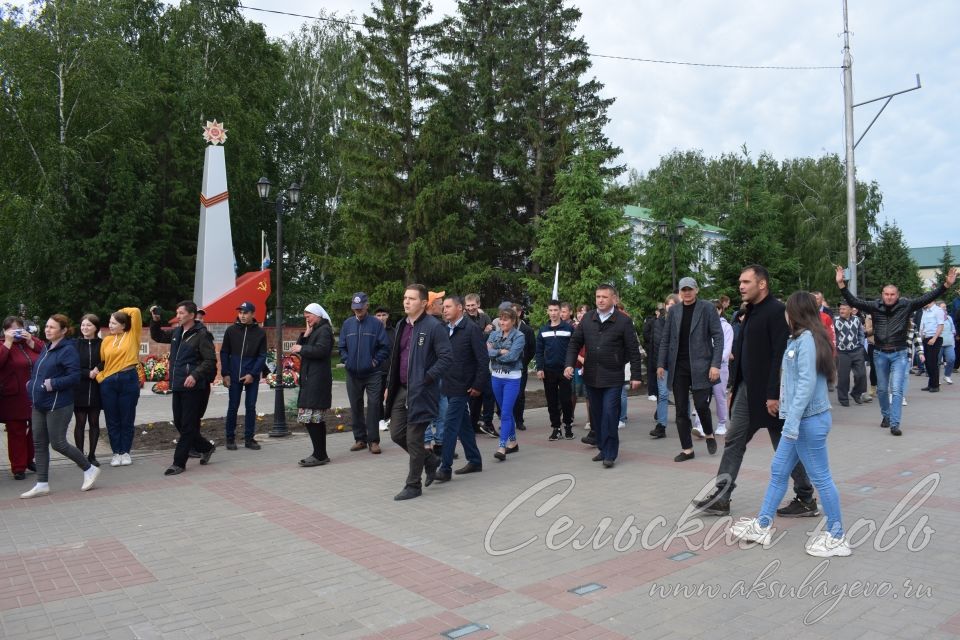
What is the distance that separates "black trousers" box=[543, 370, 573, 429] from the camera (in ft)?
34.2

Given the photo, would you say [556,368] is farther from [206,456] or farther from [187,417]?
[187,417]

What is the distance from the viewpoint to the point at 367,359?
9.40m

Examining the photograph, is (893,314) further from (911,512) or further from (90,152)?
→ (90,152)

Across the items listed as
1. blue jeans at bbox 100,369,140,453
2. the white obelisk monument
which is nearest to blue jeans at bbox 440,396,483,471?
blue jeans at bbox 100,369,140,453

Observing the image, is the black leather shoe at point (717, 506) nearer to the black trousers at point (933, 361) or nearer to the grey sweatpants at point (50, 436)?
the grey sweatpants at point (50, 436)

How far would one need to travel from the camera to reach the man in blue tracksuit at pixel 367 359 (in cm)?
942

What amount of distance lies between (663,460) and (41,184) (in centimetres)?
2727

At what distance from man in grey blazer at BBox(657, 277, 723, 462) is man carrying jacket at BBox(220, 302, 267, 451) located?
18.0 feet

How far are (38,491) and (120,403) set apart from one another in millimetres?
1634

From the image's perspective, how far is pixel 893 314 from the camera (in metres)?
10.2

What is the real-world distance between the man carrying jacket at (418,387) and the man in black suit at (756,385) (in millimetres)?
2675

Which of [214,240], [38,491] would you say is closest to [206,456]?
[38,491]

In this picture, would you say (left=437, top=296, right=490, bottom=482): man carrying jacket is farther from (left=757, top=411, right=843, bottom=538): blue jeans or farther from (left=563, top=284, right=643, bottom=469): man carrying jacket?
(left=757, top=411, right=843, bottom=538): blue jeans

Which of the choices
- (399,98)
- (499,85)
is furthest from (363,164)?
(499,85)
